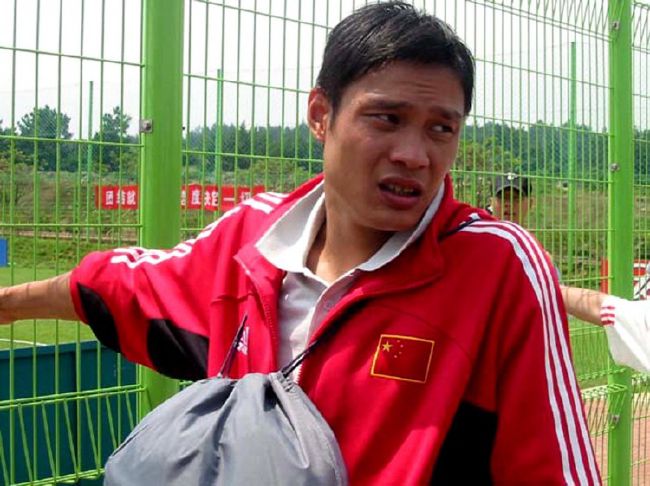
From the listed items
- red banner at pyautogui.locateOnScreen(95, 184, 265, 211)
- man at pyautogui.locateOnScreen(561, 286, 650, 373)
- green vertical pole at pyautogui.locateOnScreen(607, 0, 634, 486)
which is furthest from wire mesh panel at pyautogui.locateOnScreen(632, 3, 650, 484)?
red banner at pyautogui.locateOnScreen(95, 184, 265, 211)

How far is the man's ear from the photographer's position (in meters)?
1.80

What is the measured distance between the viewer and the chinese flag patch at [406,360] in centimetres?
157

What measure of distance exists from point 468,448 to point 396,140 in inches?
21.0

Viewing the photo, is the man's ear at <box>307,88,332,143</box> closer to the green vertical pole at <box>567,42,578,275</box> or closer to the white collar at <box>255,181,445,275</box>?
the white collar at <box>255,181,445,275</box>

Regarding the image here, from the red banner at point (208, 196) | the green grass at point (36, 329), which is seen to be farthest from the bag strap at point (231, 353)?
the red banner at point (208, 196)

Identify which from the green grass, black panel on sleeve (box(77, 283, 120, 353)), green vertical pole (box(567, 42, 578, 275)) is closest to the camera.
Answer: black panel on sleeve (box(77, 283, 120, 353))

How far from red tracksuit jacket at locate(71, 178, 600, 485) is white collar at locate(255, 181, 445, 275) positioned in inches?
0.8

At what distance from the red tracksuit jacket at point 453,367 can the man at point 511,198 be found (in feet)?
7.72

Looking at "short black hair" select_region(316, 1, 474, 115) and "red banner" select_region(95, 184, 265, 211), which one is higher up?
"short black hair" select_region(316, 1, 474, 115)

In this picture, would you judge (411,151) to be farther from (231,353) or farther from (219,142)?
(219,142)

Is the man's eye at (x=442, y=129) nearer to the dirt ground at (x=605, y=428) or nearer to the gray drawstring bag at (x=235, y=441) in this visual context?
the gray drawstring bag at (x=235, y=441)

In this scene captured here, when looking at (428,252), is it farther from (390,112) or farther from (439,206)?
(390,112)

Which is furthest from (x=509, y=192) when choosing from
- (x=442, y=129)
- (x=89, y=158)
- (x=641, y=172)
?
(x=442, y=129)

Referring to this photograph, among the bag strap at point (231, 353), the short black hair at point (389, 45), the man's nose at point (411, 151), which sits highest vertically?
the short black hair at point (389, 45)
